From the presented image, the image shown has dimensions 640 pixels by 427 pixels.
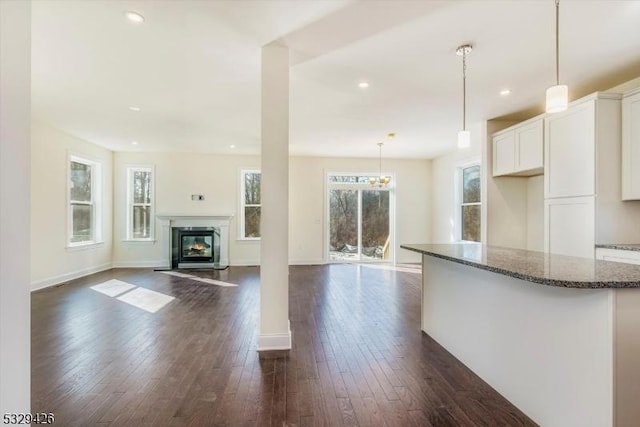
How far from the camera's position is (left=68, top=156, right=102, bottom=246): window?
605 cm

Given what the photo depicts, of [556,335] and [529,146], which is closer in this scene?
[556,335]

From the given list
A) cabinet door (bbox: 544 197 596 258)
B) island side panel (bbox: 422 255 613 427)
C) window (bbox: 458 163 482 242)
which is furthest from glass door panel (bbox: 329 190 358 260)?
island side panel (bbox: 422 255 613 427)

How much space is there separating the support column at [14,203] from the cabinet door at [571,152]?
449 centimetres

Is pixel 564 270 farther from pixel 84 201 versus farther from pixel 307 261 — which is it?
pixel 84 201

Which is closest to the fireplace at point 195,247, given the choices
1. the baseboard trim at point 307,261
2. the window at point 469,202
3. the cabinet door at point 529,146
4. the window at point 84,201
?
the window at point 84,201

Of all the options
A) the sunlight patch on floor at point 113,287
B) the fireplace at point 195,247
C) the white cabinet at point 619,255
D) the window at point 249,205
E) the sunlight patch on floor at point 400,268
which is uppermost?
the window at point 249,205

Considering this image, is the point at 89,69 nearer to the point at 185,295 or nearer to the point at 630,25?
the point at 185,295

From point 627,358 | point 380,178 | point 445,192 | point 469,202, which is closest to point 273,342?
point 627,358

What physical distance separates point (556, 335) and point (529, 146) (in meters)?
3.22

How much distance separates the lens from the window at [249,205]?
787cm

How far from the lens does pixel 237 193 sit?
780 centimetres

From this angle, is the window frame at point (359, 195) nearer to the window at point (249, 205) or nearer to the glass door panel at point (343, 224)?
the glass door panel at point (343, 224)

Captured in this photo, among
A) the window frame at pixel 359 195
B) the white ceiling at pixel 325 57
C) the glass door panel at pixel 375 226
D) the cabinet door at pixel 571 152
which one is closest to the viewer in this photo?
the white ceiling at pixel 325 57

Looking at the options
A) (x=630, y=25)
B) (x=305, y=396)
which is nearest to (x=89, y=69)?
(x=305, y=396)
